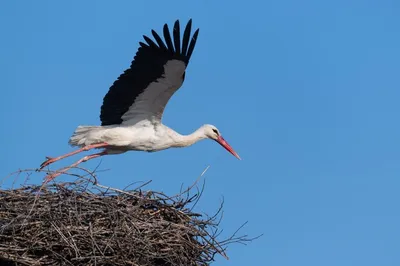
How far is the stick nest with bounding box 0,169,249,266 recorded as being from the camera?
7.53 m

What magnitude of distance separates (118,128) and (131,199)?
2369 mm

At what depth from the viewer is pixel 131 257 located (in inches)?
305

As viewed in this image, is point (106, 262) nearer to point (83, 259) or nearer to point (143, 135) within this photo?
point (83, 259)

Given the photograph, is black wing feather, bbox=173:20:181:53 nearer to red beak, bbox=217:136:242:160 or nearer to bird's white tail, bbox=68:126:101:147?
bird's white tail, bbox=68:126:101:147

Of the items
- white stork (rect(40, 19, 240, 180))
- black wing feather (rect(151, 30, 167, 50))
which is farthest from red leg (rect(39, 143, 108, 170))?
black wing feather (rect(151, 30, 167, 50))

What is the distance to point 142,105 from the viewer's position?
420 inches

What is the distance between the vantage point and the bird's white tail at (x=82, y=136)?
10.7 metres

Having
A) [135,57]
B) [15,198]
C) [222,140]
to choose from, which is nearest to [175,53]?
[135,57]

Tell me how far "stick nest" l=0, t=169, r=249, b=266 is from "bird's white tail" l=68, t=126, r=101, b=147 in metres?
2.33

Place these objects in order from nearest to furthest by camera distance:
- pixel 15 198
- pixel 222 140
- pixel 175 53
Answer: pixel 15 198, pixel 175 53, pixel 222 140

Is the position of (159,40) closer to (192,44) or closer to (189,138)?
(192,44)

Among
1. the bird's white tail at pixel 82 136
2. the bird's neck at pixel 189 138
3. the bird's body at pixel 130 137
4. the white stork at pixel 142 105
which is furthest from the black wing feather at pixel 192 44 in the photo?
the bird's white tail at pixel 82 136

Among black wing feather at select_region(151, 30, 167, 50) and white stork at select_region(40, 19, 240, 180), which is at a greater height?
black wing feather at select_region(151, 30, 167, 50)

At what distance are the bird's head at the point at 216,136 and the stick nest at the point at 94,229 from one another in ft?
10.3
